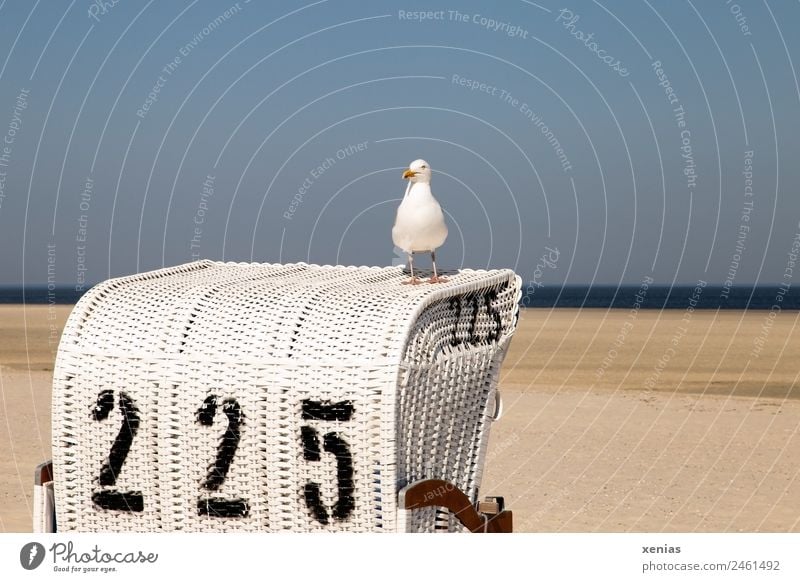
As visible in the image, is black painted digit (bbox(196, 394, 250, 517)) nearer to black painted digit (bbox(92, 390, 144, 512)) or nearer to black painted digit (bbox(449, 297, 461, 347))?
black painted digit (bbox(92, 390, 144, 512))

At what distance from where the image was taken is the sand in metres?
7.68

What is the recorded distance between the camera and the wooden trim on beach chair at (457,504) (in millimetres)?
3980

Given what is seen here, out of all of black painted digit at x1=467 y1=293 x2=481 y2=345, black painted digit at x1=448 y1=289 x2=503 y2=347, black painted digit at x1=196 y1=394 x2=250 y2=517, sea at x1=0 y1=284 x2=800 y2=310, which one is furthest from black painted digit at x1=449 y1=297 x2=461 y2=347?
sea at x1=0 y1=284 x2=800 y2=310

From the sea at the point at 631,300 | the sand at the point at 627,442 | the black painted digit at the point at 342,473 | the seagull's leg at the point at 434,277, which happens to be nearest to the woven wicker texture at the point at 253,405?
the black painted digit at the point at 342,473

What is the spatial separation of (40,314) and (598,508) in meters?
30.9

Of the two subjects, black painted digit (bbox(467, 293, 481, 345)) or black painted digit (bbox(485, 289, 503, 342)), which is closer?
black painted digit (bbox(467, 293, 481, 345))

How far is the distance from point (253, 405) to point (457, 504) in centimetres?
93

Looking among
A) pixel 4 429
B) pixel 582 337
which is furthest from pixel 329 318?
pixel 582 337

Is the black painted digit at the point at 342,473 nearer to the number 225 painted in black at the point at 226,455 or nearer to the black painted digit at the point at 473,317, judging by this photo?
the number 225 painted in black at the point at 226,455

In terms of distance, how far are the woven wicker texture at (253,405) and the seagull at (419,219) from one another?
383 mm

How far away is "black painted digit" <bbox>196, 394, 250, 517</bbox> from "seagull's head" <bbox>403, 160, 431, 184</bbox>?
4.62 ft

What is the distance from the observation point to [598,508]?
7.75m

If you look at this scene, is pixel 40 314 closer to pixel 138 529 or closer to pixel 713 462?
pixel 713 462

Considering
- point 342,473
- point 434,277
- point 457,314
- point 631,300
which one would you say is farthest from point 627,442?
point 631,300
